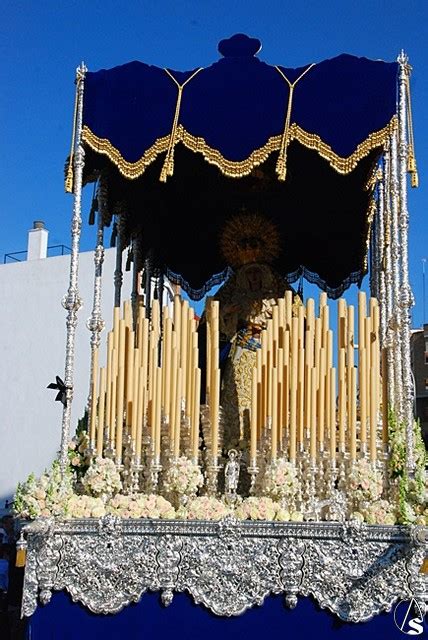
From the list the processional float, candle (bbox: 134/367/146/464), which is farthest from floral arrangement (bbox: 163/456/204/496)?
candle (bbox: 134/367/146/464)

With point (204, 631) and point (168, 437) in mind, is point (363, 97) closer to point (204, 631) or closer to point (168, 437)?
point (168, 437)

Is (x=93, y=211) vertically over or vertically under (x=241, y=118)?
under

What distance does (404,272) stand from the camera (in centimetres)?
614

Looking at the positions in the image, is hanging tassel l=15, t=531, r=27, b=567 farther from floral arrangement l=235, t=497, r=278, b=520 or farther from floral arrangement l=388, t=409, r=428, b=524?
floral arrangement l=388, t=409, r=428, b=524

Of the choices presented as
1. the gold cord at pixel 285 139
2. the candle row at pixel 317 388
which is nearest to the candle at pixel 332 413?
the candle row at pixel 317 388

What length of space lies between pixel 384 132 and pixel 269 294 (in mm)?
2512

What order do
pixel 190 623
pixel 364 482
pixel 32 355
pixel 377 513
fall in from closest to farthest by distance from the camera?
pixel 190 623, pixel 377 513, pixel 364 482, pixel 32 355

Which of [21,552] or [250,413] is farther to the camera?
[250,413]

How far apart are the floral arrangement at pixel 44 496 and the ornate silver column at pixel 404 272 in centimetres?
254

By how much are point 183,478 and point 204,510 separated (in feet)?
1.24

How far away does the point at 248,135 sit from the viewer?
21.2 feet

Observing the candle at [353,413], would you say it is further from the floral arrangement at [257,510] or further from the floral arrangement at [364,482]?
the floral arrangement at [257,510]

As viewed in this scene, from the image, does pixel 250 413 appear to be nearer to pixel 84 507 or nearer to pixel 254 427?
pixel 254 427

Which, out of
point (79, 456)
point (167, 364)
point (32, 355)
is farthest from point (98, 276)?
point (32, 355)
